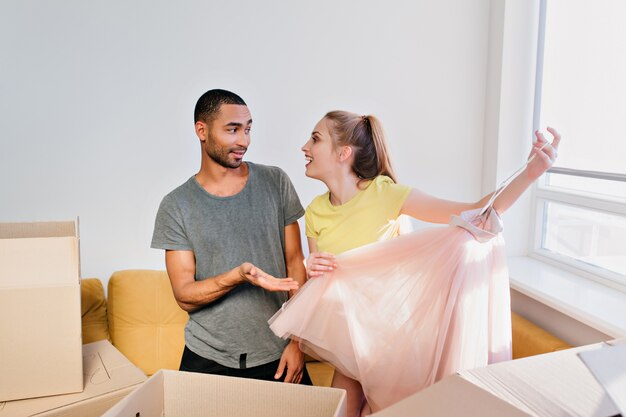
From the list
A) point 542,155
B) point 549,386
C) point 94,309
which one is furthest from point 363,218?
point 94,309

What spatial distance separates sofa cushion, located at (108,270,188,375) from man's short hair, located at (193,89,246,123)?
2.87 feet

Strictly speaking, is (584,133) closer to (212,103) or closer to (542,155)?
(542,155)

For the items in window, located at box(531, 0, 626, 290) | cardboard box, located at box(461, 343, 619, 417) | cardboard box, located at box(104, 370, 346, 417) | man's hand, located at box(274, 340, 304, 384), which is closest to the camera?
cardboard box, located at box(461, 343, 619, 417)

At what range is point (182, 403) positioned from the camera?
89cm

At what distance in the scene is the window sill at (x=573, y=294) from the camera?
1.52m

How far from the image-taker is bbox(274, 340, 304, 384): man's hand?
60.6 inches

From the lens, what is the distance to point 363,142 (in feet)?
5.30

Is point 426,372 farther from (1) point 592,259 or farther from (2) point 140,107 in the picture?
(2) point 140,107

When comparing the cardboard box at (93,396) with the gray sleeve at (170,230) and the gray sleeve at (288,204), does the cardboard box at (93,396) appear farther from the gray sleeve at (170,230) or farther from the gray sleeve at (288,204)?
the gray sleeve at (288,204)

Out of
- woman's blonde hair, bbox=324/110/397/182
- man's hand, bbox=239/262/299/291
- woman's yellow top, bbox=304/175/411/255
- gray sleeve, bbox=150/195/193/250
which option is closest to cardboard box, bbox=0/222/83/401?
gray sleeve, bbox=150/195/193/250

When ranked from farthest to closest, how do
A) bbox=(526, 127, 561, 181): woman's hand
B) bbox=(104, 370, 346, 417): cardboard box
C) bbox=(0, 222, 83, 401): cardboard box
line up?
bbox=(0, 222, 83, 401): cardboard box, bbox=(526, 127, 561, 181): woman's hand, bbox=(104, 370, 346, 417): cardboard box

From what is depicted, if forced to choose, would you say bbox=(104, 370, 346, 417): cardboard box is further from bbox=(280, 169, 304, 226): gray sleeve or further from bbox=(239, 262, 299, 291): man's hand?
bbox=(280, 169, 304, 226): gray sleeve

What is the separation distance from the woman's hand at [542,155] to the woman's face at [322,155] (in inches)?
23.5

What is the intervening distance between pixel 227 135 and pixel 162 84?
683 millimetres
